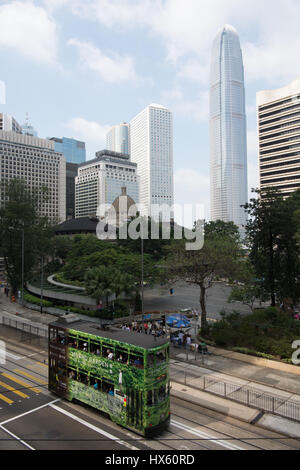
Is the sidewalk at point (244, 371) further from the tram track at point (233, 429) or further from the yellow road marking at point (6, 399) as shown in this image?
the yellow road marking at point (6, 399)

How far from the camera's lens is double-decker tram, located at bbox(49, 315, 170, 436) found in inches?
541

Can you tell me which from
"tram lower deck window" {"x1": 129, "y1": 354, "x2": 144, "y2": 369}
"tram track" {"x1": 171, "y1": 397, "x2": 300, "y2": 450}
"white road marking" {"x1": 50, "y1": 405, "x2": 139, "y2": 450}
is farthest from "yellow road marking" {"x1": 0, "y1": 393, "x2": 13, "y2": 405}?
"tram track" {"x1": 171, "y1": 397, "x2": 300, "y2": 450}

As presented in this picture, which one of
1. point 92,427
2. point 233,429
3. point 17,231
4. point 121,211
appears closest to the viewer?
point 92,427

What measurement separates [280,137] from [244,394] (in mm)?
116412

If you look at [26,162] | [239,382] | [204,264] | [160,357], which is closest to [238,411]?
[239,382]

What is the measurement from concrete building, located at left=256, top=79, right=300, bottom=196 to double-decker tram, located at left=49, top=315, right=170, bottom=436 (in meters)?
110

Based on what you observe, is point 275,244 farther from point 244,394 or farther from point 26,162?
point 26,162

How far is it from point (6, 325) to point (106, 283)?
11.1m

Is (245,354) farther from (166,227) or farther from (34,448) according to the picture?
(166,227)

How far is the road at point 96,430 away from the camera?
43.6 ft

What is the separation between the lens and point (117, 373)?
573 inches

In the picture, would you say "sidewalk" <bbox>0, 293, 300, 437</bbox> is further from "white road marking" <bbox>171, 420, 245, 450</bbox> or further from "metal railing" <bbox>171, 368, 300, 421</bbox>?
"white road marking" <bbox>171, 420, 245, 450</bbox>

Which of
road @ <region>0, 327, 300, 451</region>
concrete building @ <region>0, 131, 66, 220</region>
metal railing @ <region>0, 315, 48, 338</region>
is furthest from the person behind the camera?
concrete building @ <region>0, 131, 66, 220</region>
